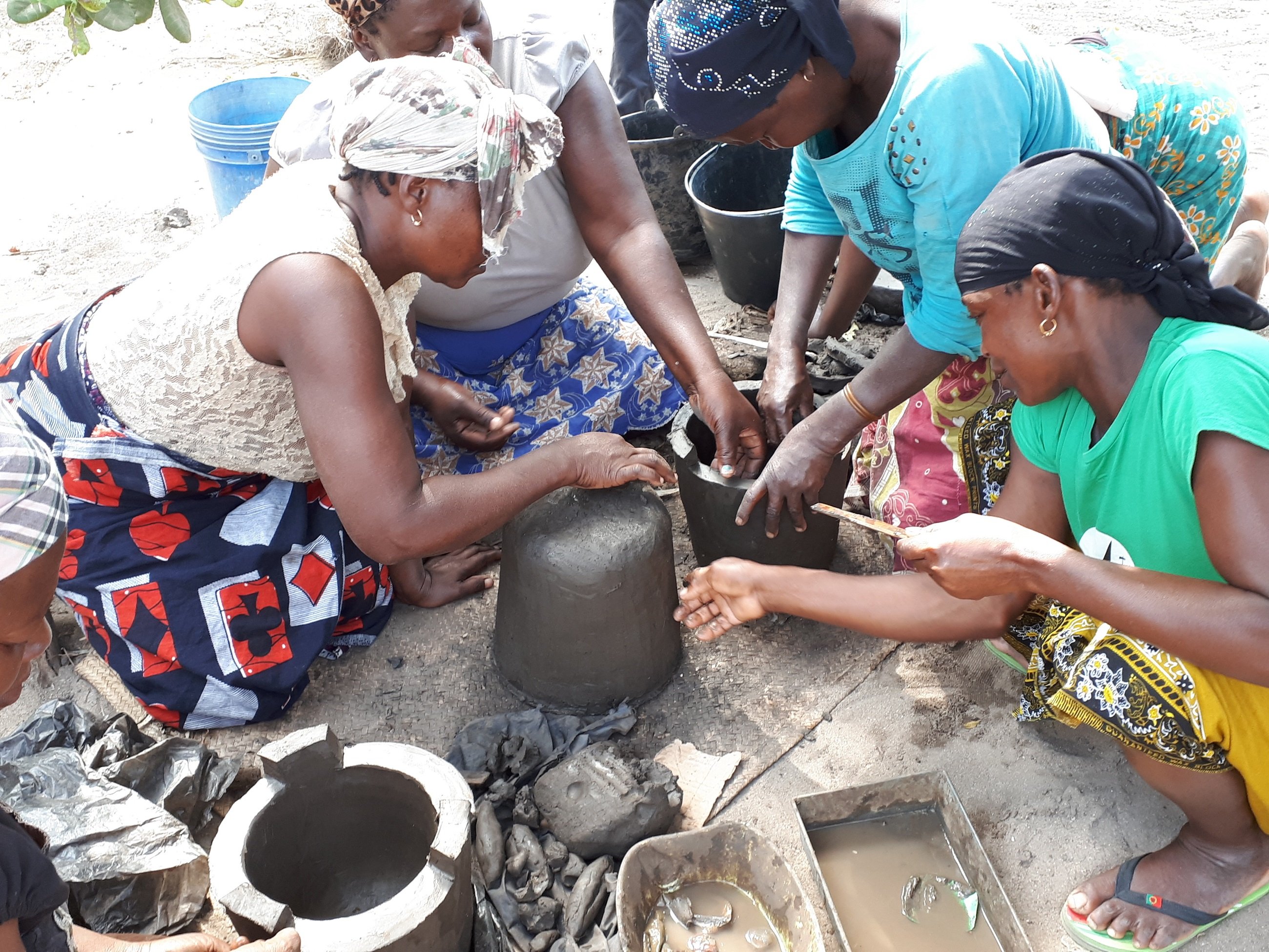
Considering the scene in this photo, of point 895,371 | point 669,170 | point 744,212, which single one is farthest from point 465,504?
point 669,170

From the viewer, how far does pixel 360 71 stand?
212 centimetres

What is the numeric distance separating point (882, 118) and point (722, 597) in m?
1.09

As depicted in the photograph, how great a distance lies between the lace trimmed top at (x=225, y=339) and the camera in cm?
217

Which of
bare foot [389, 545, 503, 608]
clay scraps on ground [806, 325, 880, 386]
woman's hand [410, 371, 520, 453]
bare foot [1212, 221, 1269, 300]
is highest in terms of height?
bare foot [1212, 221, 1269, 300]

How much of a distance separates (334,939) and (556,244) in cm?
210

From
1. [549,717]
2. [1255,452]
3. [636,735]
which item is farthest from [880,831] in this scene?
[1255,452]

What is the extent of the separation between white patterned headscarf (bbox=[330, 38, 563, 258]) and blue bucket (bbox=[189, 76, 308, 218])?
2.01 meters

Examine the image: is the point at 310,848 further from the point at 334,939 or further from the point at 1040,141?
the point at 1040,141

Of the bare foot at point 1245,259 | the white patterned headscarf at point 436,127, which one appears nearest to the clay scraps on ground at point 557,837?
the white patterned headscarf at point 436,127

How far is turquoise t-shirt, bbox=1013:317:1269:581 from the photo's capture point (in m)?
1.75

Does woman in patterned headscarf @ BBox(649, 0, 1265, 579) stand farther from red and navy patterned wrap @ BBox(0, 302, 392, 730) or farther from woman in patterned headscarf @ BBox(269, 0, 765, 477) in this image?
red and navy patterned wrap @ BBox(0, 302, 392, 730)

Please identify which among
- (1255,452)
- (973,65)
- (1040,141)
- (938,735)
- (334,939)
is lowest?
(938,735)

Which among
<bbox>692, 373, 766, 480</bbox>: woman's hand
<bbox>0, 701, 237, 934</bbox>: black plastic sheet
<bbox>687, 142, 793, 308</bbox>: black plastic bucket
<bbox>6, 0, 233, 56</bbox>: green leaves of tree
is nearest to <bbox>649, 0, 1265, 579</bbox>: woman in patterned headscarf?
<bbox>692, 373, 766, 480</bbox>: woman's hand

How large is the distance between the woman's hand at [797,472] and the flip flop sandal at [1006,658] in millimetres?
604
